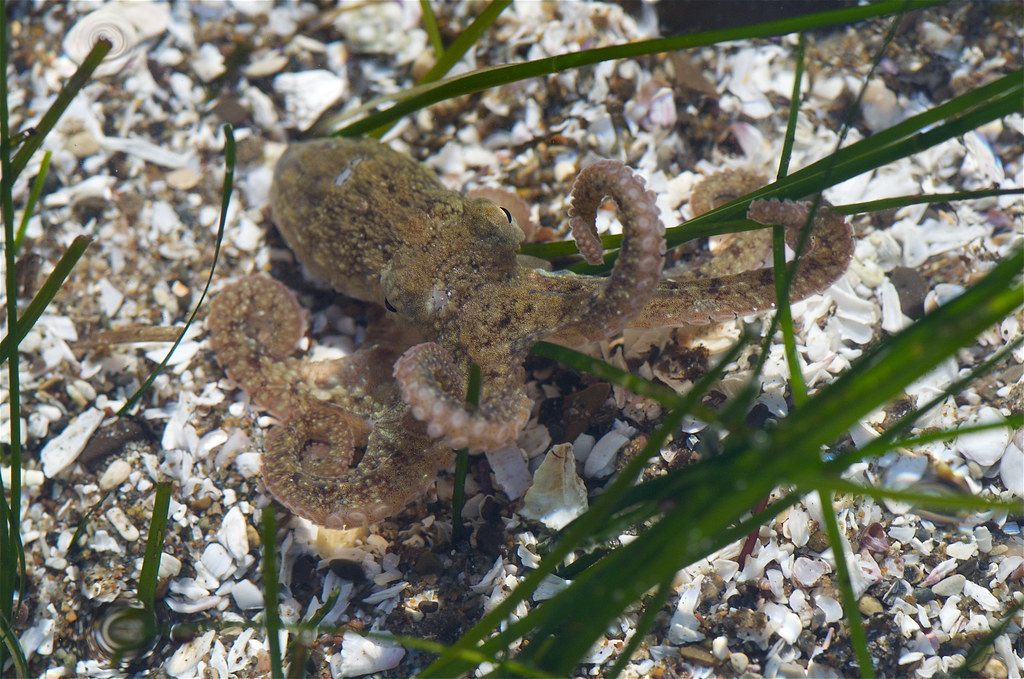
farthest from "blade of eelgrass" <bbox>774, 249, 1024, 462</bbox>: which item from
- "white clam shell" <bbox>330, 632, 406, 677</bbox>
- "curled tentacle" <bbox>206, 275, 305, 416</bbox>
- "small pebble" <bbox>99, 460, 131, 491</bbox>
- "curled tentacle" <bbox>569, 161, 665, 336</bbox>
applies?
"small pebble" <bbox>99, 460, 131, 491</bbox>

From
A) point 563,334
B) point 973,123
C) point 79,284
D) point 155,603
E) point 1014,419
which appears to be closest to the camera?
point 1014,419

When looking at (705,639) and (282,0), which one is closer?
(705,639)

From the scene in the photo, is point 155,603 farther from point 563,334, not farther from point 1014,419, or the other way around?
point 1014,419

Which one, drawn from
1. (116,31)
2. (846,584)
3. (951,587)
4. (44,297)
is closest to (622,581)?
(846,584)

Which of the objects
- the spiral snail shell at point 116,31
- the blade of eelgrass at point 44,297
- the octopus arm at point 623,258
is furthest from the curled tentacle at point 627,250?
the spiral snail shell at point 116,31

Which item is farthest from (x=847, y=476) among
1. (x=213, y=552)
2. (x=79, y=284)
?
(x=79, y=284)
